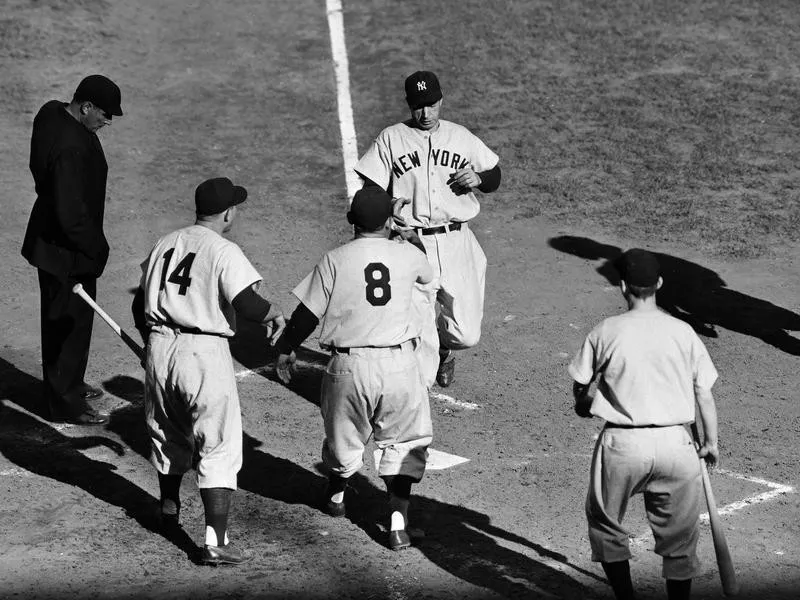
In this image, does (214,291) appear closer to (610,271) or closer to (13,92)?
(610,271)

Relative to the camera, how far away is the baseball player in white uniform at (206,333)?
6.62 meters

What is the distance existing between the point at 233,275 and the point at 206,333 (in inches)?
15.5

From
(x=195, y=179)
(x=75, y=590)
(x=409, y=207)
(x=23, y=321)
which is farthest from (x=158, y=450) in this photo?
(x=195, y=179)

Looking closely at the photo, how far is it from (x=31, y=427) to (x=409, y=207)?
3127 millimetres

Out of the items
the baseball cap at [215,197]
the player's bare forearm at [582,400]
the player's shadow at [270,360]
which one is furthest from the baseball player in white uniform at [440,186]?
the player's bare forearm at [582,400]

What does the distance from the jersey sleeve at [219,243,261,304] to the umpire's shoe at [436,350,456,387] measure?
3.13 meters

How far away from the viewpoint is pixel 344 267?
6859mm

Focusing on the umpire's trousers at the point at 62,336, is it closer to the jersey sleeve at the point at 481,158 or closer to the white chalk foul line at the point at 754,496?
the jersey sleeve at the point at 481,158

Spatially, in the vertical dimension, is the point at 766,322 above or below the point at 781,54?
below

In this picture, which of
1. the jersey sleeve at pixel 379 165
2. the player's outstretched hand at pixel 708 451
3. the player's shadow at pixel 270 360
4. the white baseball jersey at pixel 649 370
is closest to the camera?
the white baseball jersey at pixel 649 370

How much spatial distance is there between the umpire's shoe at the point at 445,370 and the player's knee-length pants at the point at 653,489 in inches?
142

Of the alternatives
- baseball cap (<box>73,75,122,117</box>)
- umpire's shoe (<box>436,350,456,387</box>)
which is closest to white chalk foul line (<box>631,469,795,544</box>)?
umpire's shoe (<box>436,350,456,387</box>)

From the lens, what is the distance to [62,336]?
8773mm

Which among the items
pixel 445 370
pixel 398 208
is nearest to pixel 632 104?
pixel 445 370
